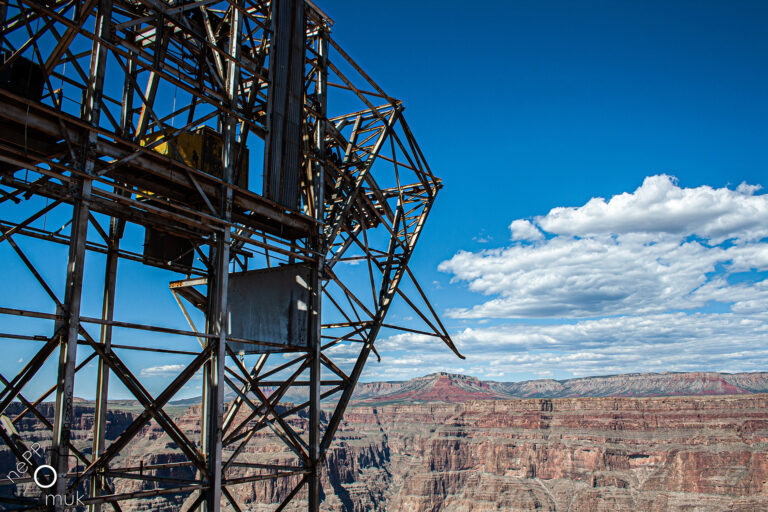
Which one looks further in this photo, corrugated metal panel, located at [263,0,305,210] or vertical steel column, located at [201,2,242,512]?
corrugated metal panel, located at [263,0,305,210]

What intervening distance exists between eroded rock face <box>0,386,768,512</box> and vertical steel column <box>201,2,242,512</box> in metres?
92.8

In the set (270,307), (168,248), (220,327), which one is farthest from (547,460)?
(220,327)

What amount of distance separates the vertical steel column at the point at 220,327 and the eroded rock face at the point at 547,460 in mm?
92793

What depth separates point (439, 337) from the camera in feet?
62.1

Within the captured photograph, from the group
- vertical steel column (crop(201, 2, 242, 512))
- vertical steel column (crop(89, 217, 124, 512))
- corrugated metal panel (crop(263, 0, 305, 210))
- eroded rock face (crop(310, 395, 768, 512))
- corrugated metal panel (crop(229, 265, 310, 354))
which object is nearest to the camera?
vertical steel column (crop(201, 2, 242, 512))

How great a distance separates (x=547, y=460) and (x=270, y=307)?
13506cm

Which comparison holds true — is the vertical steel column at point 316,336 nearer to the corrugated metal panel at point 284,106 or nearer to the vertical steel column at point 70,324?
the corrugated metal panel at point 284,106

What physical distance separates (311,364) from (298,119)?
562 centimetres

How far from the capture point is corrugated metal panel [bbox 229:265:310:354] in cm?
1335

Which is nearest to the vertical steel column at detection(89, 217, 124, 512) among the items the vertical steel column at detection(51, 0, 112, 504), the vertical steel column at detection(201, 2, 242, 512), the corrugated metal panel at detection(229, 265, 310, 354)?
the corrugated metal panel at detection(229, 265, 310, 354)

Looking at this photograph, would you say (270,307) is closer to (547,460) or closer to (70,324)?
(70,324)

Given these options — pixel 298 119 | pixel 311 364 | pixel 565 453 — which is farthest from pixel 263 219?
pixel 565 453

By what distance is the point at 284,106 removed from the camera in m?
13.0

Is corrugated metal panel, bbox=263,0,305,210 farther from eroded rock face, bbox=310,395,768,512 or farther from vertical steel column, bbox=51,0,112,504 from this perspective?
eroded rock face, bbox=310,395,768,512
